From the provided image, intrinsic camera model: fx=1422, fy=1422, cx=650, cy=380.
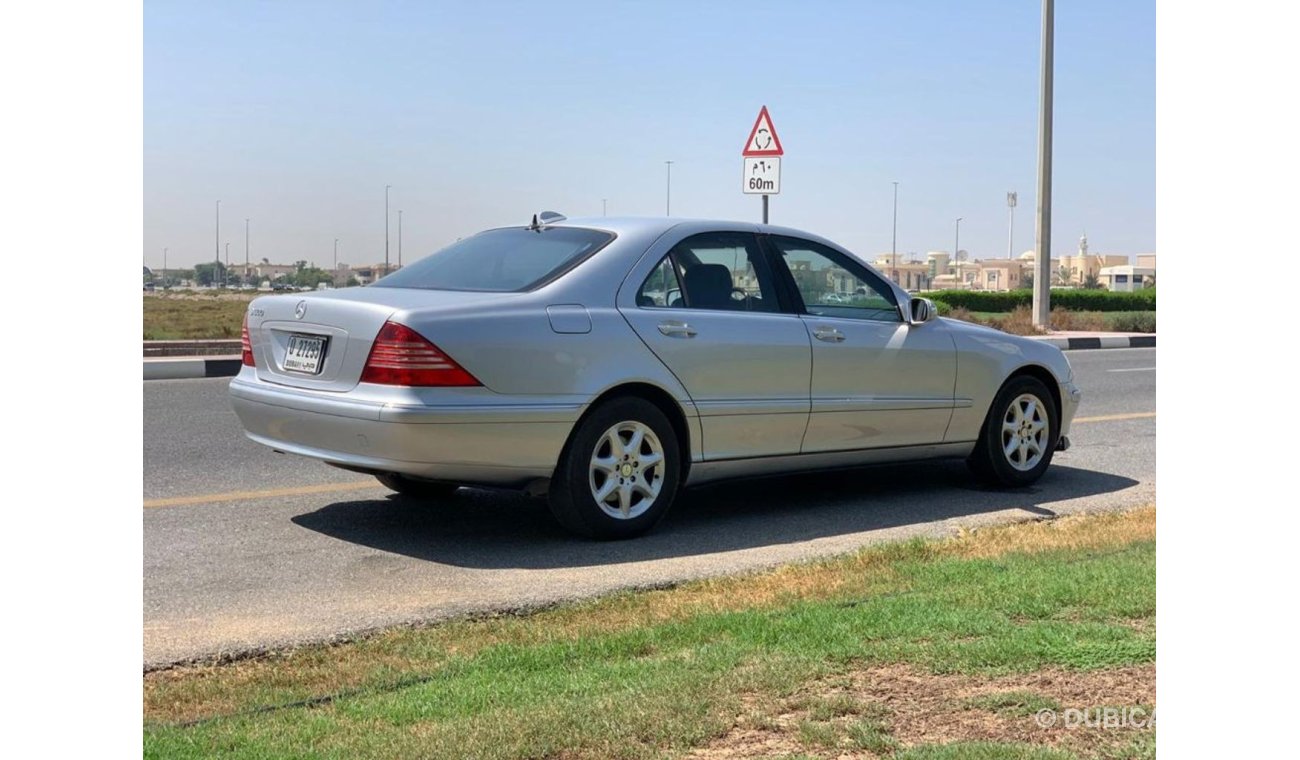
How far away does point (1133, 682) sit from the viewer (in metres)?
3.75

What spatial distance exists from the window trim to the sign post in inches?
297

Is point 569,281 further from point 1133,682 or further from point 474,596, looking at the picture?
A: point 1133,682

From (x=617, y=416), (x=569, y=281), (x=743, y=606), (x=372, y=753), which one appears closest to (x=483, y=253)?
(x=569, y=281)

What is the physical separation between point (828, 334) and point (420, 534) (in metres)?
2.27

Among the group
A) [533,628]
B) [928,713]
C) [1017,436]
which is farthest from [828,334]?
[928,713]

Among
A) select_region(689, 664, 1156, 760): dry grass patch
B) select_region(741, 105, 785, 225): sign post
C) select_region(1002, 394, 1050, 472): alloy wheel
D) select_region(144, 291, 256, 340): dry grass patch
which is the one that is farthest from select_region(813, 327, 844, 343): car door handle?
select_region(144, 291, 256, 340): dry grass patch

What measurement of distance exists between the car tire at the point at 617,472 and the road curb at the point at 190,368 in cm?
812

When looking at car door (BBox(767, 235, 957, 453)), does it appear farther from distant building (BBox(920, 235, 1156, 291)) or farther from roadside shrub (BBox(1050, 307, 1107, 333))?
distant building (BBox(920, 235, 1156, 291))

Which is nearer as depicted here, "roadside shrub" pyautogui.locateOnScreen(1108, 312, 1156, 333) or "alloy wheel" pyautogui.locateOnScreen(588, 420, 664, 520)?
"alloy wheel" pyautogui.locateOnScreen(588, 420, 664, 520)

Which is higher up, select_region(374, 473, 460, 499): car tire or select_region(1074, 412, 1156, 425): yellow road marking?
select_region(1074, 412, 1156, 425): yellow road marking

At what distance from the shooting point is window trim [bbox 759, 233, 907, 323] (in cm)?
723

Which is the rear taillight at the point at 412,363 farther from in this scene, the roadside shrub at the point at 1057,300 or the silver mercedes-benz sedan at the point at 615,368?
the roadside shrub at the point at 1057,300

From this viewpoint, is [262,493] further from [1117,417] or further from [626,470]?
[1117,417]

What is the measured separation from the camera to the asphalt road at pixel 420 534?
16.9 ft
